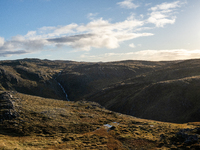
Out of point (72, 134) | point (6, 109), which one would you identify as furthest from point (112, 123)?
point (6, 109)

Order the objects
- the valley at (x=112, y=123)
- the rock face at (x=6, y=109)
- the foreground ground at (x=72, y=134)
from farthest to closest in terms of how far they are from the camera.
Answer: the rock face at (x=6, y=109), the valley at (x=112, y=123), the foreground ground at (x=72, y=134)

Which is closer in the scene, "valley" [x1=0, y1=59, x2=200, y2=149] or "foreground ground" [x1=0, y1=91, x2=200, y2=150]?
"foreground ground" [x1=0, y1=91, x2=200, y2=150]

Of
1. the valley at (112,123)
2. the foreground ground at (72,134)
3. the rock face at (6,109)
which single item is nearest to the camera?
the foreground ground at (72,134)

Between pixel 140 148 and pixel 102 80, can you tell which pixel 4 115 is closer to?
pixel 140 148

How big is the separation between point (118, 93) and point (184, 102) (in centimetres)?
5145

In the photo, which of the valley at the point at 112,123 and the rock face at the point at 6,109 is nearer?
the valley at the point at 112,123

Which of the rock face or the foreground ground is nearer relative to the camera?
the foreground ground

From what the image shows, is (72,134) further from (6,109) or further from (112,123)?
(6,109)

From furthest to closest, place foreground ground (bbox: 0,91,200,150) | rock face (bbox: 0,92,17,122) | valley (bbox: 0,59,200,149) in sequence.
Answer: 1. rock face (bbox: 0,92,17,122)
2. valley (bbox: 0,59,200,149)
3. foreground ground (bbox: 0,91,200,150)

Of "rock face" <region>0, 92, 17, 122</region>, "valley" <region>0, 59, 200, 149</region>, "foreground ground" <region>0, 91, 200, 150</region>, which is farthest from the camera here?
"rock face" <region>0, 92, 17, 122</region>

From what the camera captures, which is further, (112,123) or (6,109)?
(112,123)

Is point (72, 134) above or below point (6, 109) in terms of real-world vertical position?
below

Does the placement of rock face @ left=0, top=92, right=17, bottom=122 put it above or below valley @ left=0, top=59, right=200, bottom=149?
above

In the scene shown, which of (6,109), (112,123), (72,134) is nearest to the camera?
(72,134)
